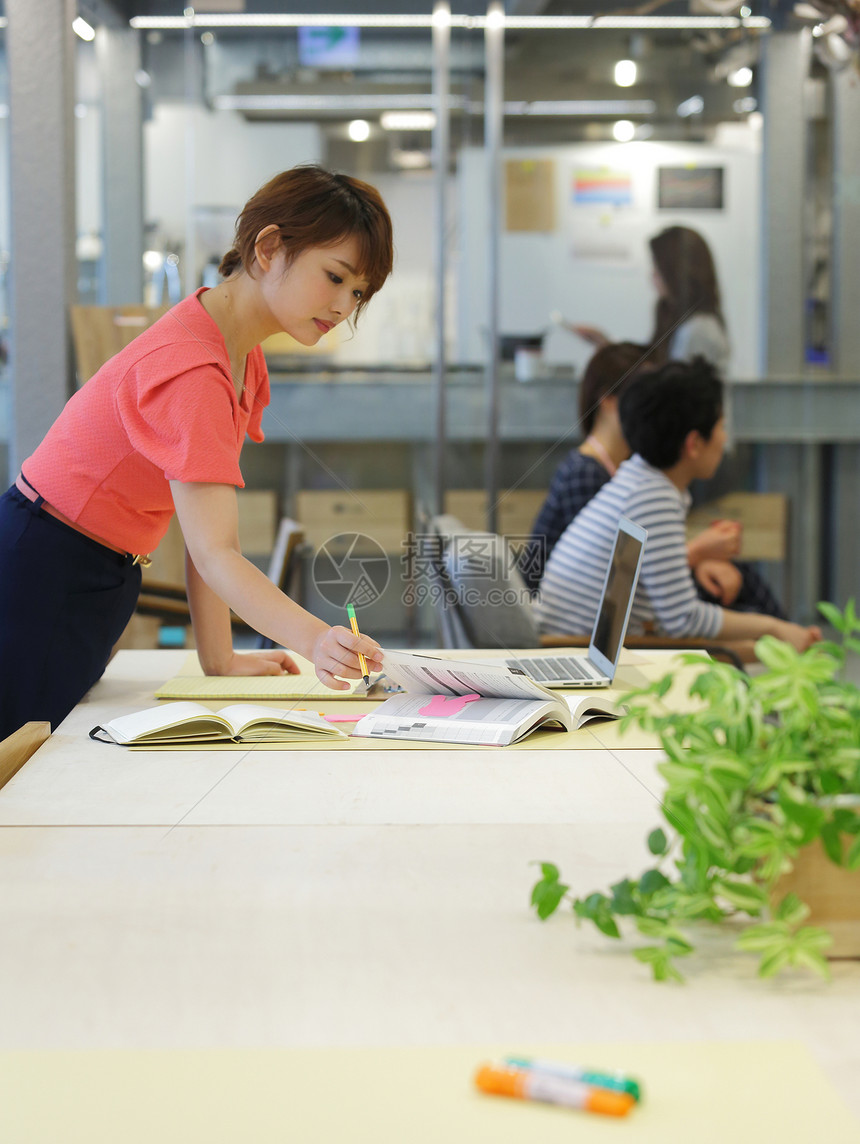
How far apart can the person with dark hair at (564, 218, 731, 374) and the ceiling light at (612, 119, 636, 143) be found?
309mm

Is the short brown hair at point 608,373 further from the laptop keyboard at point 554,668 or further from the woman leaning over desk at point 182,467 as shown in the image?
the woman leaning over desk at point 182,467

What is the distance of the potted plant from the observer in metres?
0.63

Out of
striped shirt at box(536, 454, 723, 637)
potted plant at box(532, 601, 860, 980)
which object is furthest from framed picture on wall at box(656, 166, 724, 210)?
potted plant at box(532, 601, 860, 980)

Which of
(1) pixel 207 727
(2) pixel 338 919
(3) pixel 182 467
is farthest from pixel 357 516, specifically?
(2) pixel 338 919

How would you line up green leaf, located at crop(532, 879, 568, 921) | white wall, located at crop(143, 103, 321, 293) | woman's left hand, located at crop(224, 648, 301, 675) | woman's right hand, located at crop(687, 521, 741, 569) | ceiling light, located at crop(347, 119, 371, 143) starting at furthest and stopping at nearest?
ceiling light, located at crop(347, 119, 371, 143)
woman's right hand, located at crop(687, 521, 741, 569)
white wall, located at crop(143, 103, 321, 293)
woman's left hand, located at crop(224, 648, 301, 675)
green leaf, located at crop(532, 879, 568, 921)

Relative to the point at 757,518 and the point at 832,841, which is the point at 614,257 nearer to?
the point at 757,518

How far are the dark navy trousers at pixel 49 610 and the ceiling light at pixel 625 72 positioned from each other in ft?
8.68

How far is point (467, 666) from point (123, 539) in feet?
1.72

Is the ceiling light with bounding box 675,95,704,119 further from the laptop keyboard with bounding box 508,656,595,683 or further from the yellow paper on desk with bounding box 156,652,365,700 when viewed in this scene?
the yellow paper on desk with bounding box 156,652,365,700

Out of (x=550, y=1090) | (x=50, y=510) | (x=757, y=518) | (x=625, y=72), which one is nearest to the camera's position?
(x=550, y=1090)

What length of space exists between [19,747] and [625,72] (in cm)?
309

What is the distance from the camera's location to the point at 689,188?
141 inches

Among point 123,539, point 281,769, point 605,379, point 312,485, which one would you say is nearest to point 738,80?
point 605,379

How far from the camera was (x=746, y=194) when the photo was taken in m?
3.59
